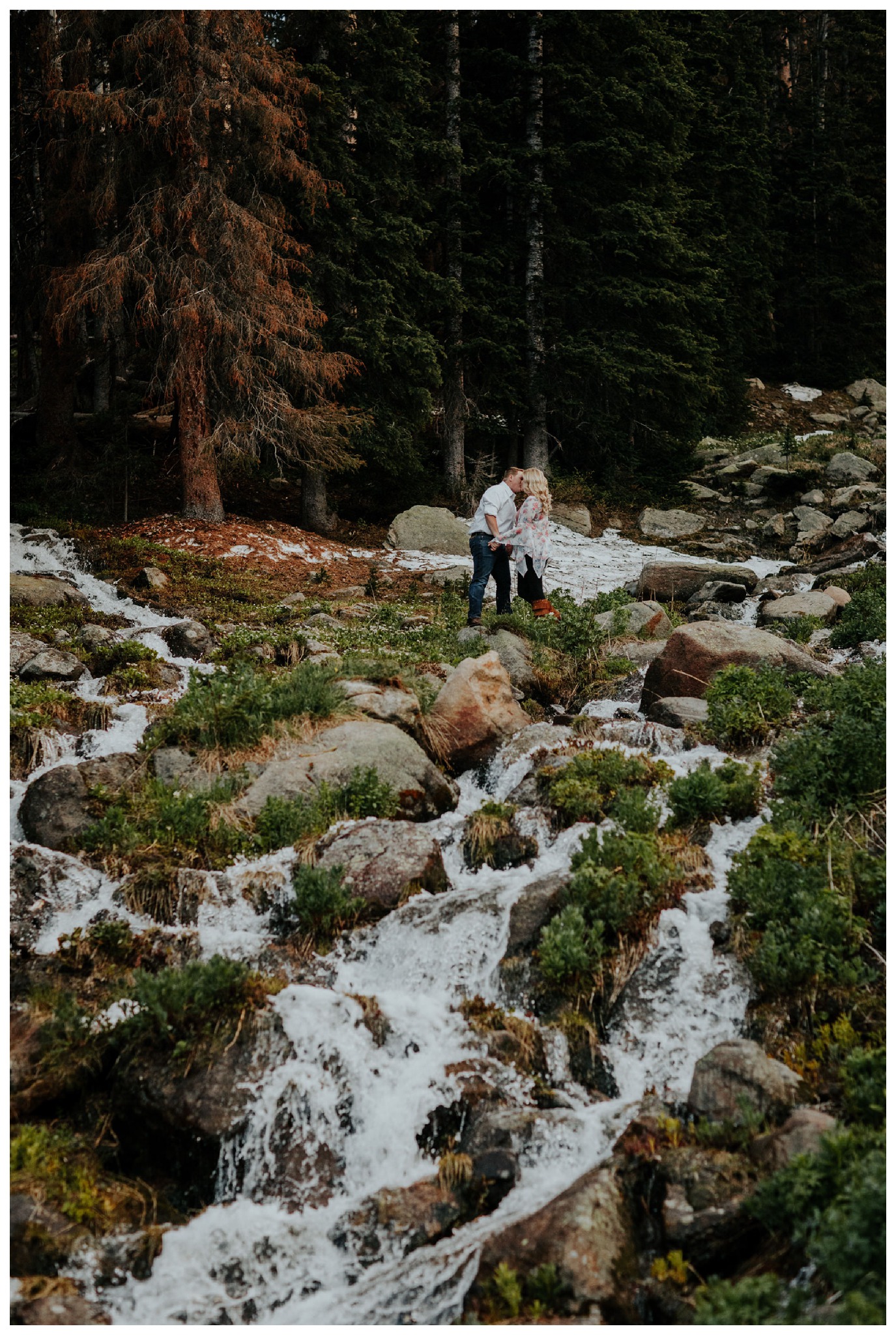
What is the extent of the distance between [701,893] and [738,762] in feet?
6.44

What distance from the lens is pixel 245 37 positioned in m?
16.3

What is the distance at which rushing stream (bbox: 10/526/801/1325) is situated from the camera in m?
4.51

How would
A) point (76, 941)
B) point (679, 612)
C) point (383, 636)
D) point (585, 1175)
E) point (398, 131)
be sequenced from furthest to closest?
point (398, 131), point (679, 612), point (383, 636), point (76, 941), point (585, 1175)

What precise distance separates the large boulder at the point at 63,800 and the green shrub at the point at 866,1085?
595cm

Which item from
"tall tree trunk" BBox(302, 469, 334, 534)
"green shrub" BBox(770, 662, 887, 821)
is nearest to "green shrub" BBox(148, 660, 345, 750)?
"green shrub" BBox(770, 662, 887, 821)

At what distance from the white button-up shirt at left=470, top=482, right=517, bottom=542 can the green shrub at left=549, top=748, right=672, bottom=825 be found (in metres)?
4.77

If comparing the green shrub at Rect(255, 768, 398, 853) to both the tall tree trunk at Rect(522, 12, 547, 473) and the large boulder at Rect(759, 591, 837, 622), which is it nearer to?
the large boulder at Rect(759, 591, 837, 622)

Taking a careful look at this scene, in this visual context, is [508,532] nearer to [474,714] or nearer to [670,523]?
[474,714]

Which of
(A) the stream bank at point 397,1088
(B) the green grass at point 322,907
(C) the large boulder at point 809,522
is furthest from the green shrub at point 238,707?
(C) the large boulder at point 809,522

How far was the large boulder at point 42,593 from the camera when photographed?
42.2ft

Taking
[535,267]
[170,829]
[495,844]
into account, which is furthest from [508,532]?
[535,267]

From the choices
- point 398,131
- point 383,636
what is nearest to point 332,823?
point 383,636

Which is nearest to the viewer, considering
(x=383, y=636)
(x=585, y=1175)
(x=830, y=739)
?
(x=585, y=1175)

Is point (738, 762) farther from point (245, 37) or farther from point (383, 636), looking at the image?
point (245, 37)
